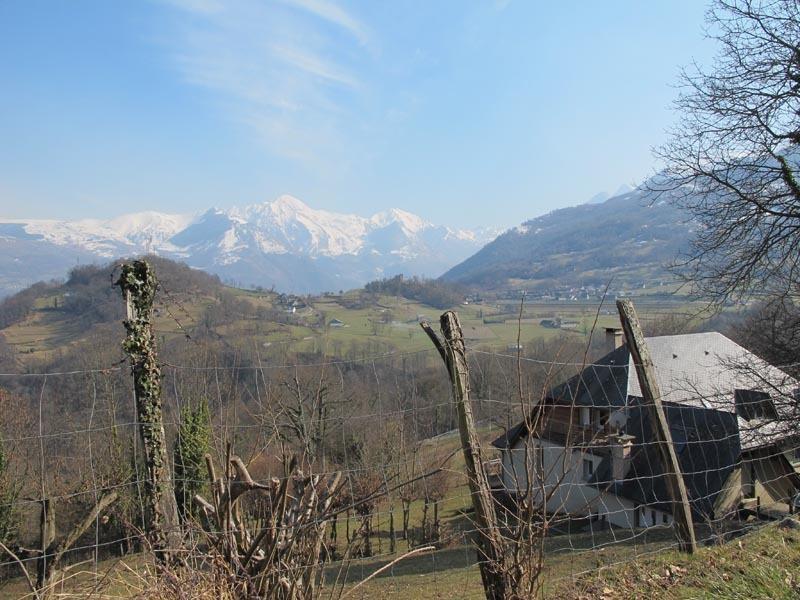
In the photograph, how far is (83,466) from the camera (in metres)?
18.7

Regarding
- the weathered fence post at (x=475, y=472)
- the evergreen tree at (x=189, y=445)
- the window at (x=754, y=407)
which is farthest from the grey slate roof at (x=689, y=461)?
the weathered fence post at (x=475, y=472)

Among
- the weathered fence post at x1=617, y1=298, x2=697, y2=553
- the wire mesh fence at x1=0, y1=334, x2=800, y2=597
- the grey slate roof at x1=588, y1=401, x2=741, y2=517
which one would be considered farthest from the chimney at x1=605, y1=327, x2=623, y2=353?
the weathered fence post at x1=617, y1=298, x2=697, y2=553

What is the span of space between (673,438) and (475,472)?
14.2 m

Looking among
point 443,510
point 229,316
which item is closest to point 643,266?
point 229,316

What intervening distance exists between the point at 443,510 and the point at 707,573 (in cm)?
2567

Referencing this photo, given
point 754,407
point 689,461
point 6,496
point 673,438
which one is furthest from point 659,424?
point 6,496

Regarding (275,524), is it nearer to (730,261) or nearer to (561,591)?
(561,591)

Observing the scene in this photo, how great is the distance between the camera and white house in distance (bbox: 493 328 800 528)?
392 centimetres

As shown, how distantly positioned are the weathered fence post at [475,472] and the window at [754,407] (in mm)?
6299

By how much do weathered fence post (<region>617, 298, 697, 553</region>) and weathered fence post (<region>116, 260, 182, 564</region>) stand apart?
4443 millimetres

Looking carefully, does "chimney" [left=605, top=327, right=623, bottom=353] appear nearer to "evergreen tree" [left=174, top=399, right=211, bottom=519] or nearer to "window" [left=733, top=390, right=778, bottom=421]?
"window" [left=733, top=390, right=778, bottom=421]

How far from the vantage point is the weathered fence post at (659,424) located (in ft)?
16.8

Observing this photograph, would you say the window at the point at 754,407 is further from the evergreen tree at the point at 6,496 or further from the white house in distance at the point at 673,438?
the evergreen tree at the point at 6,496

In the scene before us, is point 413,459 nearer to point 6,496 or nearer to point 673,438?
point 673,438
